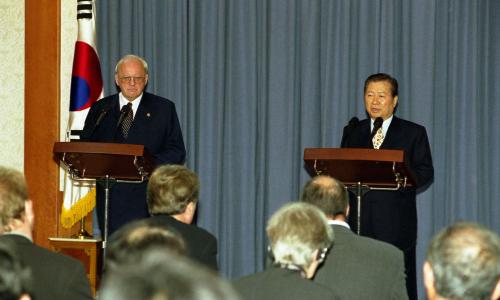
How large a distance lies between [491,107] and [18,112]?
4175mm

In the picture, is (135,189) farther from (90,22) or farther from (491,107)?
(491,107)

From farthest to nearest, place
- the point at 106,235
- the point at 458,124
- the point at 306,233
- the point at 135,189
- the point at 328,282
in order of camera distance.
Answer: the point at 458,124, the point at 135,189, the point at 106,235, the point at 328,282, the point at 306,233

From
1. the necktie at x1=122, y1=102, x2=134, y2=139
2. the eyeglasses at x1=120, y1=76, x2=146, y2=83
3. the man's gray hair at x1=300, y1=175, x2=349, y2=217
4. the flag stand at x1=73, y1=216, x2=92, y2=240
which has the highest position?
the eyeglasses at x1=120, y1=76, x2=146, y2=83

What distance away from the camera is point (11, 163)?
7.61 m

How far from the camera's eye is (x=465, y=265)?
2293mm

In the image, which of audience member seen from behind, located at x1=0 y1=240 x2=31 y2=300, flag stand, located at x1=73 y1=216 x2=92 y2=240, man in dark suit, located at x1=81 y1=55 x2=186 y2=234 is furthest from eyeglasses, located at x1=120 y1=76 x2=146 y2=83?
audience member seen from behind, located at x1=0 y1=240 x2=31 y2=300

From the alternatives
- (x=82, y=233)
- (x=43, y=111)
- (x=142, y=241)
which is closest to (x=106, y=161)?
(x=82, y=233)

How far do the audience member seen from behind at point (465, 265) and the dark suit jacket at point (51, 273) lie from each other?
119 cm

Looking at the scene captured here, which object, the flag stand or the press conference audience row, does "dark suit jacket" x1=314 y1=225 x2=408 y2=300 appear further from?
the flag stand

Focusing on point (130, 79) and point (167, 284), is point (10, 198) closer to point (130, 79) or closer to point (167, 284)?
point (167, 284)

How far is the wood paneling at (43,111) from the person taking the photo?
7453mm

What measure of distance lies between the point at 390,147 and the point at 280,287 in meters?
3.23

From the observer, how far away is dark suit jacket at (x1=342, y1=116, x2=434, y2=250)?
5754 mm

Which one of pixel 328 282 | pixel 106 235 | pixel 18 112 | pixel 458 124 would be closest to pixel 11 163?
pixel 18 112
